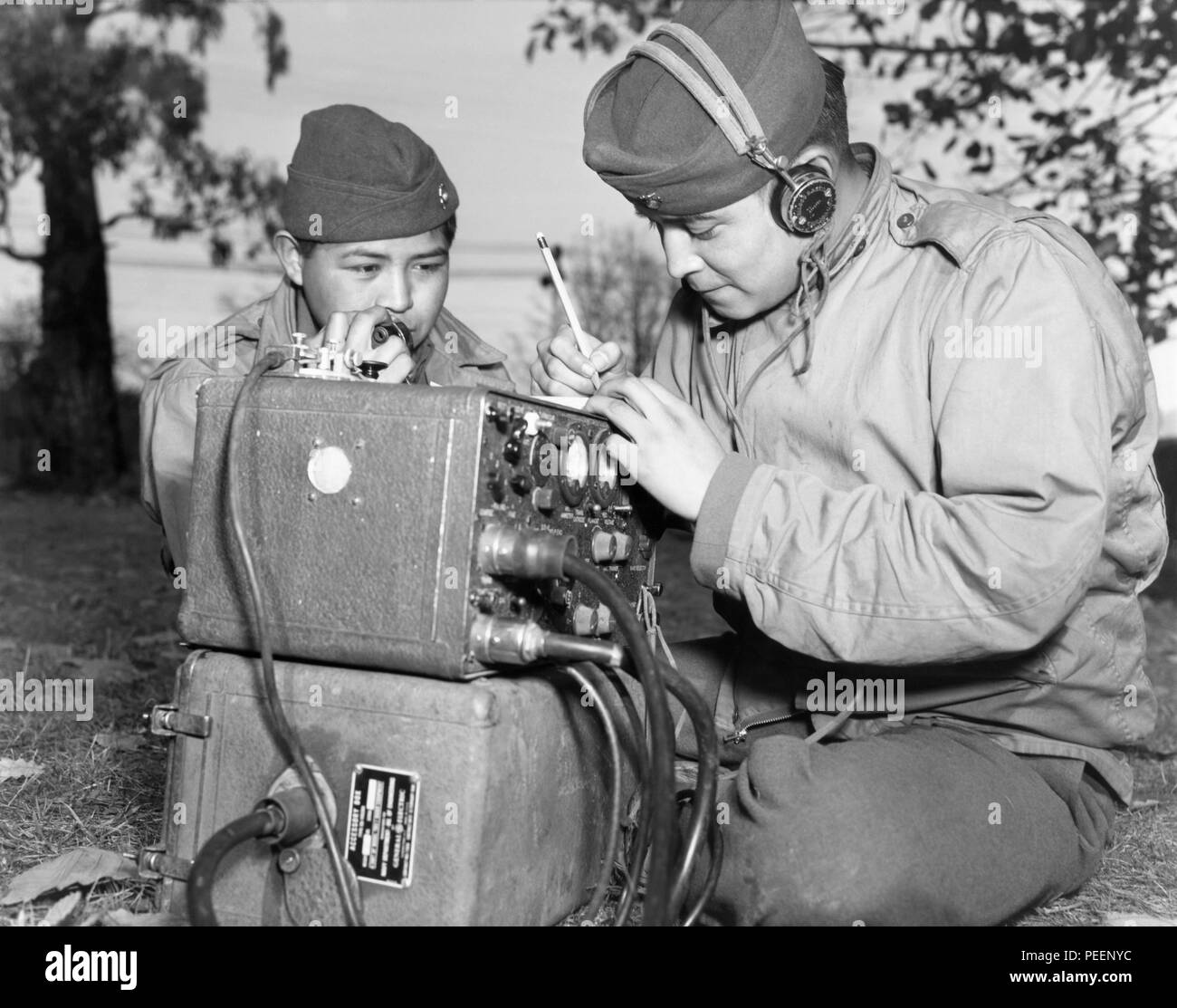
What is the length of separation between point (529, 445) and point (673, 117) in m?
0.59

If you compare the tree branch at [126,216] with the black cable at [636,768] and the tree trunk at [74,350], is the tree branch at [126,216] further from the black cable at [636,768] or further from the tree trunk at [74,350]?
the black cable at [636,768]

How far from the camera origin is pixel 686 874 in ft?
5.02

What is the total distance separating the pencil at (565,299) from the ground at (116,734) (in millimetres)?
1105

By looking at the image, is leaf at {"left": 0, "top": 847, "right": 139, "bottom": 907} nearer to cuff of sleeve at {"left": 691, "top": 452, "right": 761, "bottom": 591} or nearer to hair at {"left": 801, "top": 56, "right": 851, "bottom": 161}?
cuff of sleeve at {"left": 691, "top": 452, "right": 761, "bottom": 591}

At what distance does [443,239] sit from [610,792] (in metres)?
1.41

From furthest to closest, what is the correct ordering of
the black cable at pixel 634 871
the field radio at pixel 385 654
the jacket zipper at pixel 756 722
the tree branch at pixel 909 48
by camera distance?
1. the tree branch at pixel 909 48
2. the jacket zipper at pixel 756 722
3. the black cable at pixel 634 871
4. the field radio at pixel 385 654

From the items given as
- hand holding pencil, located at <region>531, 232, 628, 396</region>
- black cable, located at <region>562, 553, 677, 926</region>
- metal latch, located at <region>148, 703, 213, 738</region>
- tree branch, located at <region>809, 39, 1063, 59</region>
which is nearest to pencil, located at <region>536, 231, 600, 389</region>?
hand holding pencil, located at <region>531, 232, 628, 396</region>

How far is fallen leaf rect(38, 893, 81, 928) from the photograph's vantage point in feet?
5.62

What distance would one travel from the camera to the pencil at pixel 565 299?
1973 mm

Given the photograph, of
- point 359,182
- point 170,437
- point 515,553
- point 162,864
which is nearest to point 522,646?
point 515,553

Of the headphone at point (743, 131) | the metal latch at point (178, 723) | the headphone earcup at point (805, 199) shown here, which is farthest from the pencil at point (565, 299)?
the metal latch at point (178, 723)

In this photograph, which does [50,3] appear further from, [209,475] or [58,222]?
[209,475]

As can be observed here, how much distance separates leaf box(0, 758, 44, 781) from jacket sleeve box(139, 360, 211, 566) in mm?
576

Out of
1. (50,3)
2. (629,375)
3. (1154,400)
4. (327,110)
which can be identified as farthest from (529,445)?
(50,3)
